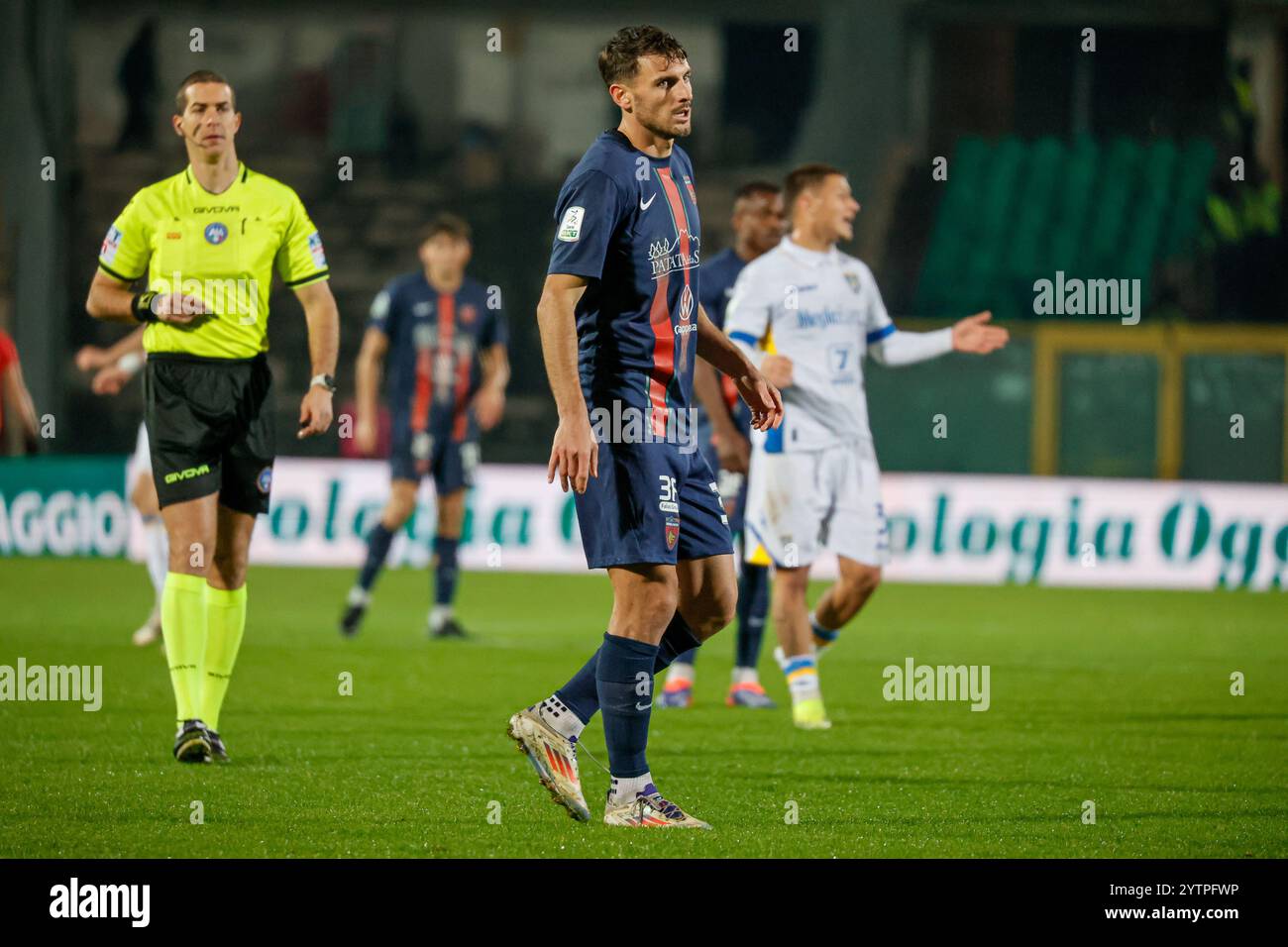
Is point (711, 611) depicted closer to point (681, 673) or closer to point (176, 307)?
point (176, 307)

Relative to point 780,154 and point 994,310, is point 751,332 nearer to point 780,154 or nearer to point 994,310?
point 994,310

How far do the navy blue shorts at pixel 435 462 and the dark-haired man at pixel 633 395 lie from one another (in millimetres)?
5948

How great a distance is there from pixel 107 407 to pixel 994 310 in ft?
31.2

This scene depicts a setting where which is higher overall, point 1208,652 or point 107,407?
point 107,407

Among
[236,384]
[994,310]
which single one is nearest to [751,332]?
[236,384]

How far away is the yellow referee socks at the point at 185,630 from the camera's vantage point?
6.74m

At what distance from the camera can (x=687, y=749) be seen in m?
7.36

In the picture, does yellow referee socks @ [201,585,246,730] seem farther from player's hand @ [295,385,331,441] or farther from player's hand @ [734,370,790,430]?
player's hand @ [734,370,790,430]

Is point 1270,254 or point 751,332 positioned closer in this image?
point 751,332

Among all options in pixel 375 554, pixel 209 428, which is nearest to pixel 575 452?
pixel 209 428

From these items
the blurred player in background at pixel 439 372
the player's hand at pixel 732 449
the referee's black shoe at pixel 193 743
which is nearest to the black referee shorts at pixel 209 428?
the referee's black shoe at pixel 193 743

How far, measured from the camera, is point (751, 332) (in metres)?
8.16

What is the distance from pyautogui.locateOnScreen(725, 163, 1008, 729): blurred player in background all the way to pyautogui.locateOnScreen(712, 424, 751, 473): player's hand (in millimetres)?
346

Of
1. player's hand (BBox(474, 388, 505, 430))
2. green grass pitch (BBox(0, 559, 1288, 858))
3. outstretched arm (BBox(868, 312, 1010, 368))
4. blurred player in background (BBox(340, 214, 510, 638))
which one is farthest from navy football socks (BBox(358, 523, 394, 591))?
outstretched arm (BBox(868, 312, 1010, 368))
